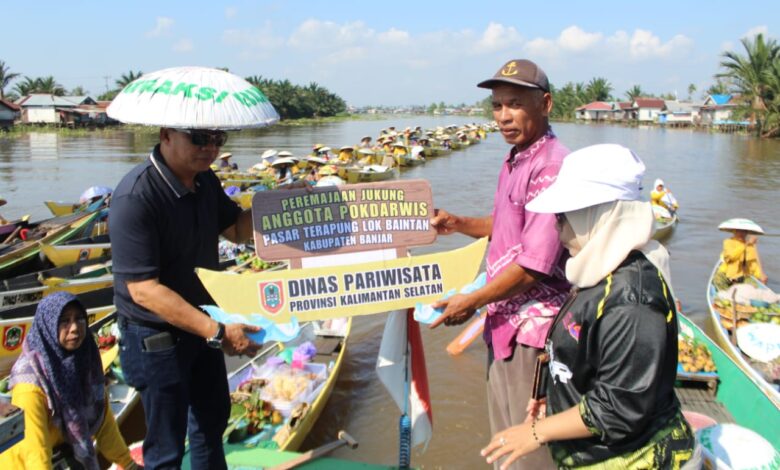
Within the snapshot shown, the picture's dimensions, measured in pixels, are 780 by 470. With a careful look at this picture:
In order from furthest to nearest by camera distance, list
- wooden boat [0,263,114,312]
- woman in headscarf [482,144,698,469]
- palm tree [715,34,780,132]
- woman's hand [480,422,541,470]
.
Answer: palm tree [715,34,780,132] → wooden boat [0,263,114,312] → woman's hand [480,422,541,470] → woman in headscarf [482,144,698,469]

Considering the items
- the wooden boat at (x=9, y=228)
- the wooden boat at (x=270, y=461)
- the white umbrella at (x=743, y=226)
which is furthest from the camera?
the wooden boat at (x=9, y=228)

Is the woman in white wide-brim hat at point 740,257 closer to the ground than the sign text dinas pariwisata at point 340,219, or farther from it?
closer to the ground

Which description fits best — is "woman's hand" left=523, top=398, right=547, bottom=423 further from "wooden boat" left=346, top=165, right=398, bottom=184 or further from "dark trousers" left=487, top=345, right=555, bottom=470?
"wooden boat" left=346, top=165, right=398, bottom=184

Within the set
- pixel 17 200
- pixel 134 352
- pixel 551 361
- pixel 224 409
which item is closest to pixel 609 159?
pixel 551 361

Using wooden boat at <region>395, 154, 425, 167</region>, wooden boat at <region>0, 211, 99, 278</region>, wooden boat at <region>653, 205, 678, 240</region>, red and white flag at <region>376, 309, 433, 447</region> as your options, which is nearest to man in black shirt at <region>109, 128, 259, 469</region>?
red and white flag at <region>376, 309, 433, 447</region>

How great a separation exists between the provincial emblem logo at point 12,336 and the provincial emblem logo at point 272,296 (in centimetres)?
514

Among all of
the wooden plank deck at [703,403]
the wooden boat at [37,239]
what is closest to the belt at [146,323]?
the wooden plank deck at [703,403]

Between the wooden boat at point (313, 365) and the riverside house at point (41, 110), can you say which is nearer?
the wooden boat at point (313, 365)

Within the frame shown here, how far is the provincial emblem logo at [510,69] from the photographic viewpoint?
2531 millimetres

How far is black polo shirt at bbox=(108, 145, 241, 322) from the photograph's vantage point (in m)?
2.39

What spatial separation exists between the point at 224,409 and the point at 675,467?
2.18 meters

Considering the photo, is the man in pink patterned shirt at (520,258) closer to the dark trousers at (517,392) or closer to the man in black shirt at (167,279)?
the dark trousers at (517,392)

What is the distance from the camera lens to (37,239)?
32.8 ft

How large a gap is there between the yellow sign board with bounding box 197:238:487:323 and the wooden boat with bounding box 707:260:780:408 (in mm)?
3315
